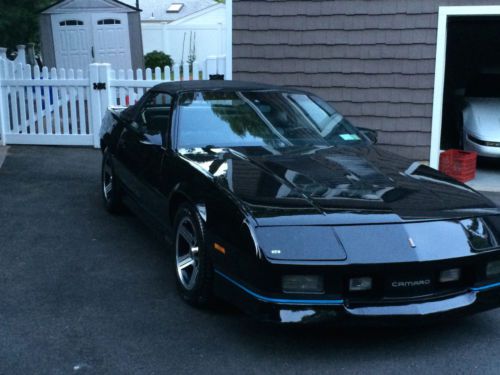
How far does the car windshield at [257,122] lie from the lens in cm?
493

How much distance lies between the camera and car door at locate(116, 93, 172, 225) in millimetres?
4898

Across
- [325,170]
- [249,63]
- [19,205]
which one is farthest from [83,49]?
[325,170]

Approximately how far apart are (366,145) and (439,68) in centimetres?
377

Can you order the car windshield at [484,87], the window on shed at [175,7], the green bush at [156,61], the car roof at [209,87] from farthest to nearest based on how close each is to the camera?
the window on shed at [175,7], the green bush at [156,61], the car windshield at [484,87], the car roof at [209,87]

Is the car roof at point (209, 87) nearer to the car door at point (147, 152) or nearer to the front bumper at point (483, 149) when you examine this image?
the car door at point (147, 152)

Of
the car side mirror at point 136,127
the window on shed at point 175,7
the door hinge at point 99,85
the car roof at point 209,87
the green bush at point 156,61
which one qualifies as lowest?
the car side mirror at point 136,127

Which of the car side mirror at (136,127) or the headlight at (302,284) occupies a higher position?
the car side mirror at (136,127)

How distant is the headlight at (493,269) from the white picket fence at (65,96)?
20.7 feet

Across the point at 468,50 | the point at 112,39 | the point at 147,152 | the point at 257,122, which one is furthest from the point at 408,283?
the point at 112,39

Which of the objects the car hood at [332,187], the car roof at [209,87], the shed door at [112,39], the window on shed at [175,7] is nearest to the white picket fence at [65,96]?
the car roof at [209,87]

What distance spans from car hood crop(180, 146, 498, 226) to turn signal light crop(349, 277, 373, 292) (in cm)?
32

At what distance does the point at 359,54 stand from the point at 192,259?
538 centimetres

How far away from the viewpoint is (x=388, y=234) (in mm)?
3488

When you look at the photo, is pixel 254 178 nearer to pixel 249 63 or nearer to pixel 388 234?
pixel 388 234
